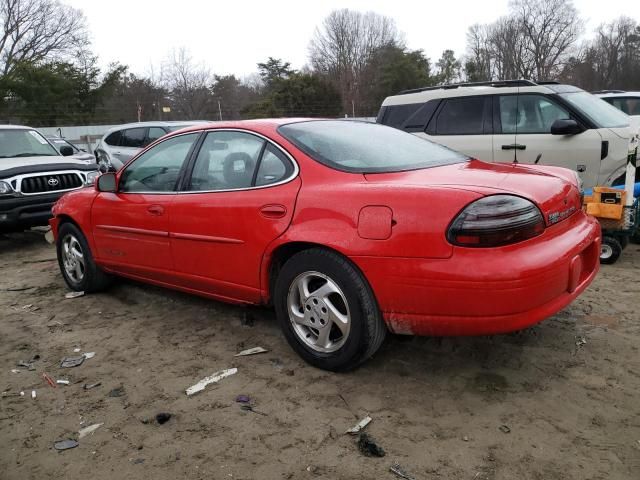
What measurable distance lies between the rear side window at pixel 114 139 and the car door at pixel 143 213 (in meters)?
8.01

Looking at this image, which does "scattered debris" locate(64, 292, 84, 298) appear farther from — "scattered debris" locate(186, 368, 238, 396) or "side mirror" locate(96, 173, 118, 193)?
"scattered debris" locate(186, 368, 238, 396)

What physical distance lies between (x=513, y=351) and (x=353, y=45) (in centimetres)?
4689

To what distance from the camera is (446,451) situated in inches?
90.5

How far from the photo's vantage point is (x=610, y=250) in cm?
500

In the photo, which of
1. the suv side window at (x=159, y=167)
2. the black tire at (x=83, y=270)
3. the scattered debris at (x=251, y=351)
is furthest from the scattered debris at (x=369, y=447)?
the black tire at (x=83, y=270)

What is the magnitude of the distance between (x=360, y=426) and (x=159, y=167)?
2486mm

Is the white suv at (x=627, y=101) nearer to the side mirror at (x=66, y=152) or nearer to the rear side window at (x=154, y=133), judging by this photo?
the rear side window at (x=154, y=133)

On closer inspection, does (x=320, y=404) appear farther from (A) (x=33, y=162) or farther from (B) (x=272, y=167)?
(A) (x=33, y=162)

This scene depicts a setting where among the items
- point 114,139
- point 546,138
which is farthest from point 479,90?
point 114,139

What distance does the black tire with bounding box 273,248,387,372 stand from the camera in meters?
2.74

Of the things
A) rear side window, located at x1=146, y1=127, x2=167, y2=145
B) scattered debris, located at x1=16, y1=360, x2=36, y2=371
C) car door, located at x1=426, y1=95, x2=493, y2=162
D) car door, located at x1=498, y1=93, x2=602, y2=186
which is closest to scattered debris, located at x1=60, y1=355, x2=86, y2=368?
scattered debris, located at x1=16, y1=360, x2=36, y2=371

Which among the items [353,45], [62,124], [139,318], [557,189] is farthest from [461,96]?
[353,45]

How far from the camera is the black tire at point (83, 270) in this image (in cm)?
464

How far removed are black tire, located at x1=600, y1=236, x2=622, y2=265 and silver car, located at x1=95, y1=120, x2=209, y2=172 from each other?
8.20 meters
